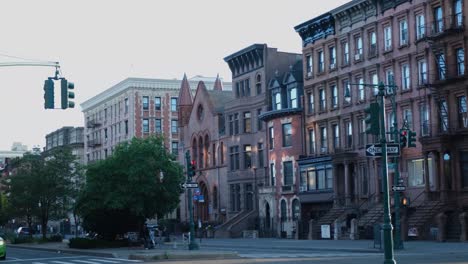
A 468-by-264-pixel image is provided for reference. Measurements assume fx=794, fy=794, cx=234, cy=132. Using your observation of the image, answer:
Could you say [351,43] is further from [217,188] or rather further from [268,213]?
[217,188]

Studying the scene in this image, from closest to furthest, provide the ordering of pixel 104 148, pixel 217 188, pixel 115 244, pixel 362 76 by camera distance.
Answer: pixel 115 244 < pixel 362 76 < pixel 217 188 < pixel 104 148

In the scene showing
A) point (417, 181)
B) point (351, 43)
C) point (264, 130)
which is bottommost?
point (417, 181)

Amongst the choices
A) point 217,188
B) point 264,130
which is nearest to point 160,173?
point 264,130

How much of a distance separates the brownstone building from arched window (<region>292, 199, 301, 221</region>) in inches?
26.2

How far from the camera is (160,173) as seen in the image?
51.3 meters

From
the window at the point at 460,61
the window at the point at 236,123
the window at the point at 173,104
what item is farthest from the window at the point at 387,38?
the window at the point at 173,104

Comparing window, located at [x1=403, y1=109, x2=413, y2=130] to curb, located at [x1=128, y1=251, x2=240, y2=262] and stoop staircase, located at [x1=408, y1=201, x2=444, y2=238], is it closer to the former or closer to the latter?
stoop staircase, located at [x1=408, y1=201, x2=444, y2=238]

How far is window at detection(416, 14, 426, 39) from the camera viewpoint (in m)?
53.6

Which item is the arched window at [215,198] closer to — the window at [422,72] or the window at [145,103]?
the window at [145,103]

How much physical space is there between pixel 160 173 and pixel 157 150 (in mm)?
1503

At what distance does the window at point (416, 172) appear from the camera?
178 feet

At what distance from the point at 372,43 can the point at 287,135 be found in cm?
1336

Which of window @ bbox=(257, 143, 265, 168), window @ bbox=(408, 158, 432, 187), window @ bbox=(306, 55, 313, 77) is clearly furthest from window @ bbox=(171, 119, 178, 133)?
window @ bbox=(408, 158, 432, 187)

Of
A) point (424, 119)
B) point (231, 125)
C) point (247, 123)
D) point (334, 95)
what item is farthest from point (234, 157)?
point (424, 119)
